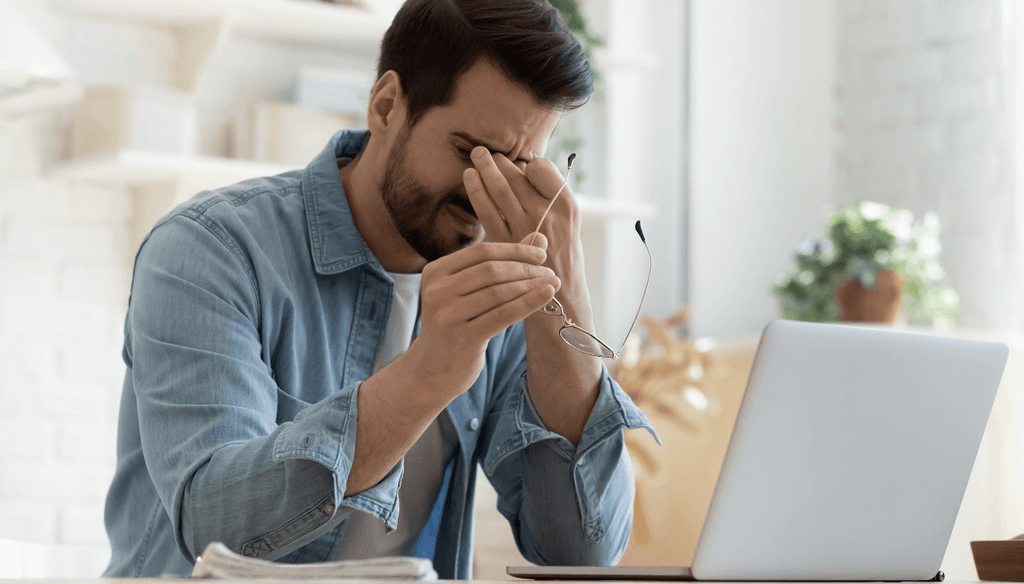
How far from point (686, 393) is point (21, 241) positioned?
1.37m

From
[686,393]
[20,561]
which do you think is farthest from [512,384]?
[686,393]

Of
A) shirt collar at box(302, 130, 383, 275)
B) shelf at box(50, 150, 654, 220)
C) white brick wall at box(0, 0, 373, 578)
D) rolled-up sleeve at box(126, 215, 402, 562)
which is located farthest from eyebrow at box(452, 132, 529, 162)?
white brick wall at box(0, 0, 373, 578)

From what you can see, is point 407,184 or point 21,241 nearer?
point 407,184

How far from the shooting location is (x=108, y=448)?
6.35 feet

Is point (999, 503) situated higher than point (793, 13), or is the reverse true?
point (793, 13)

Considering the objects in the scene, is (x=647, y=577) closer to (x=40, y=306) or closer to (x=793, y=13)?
(x=40, y=306)

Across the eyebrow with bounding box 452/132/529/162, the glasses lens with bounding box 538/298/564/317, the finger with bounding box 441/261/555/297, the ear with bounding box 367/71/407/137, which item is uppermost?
the ear with bounding box 367/71/407/137

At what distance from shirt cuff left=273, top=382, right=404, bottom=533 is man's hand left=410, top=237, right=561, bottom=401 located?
0.26 feet

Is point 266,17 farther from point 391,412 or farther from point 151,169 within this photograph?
point 391,412

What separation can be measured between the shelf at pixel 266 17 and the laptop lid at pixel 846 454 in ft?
4.90

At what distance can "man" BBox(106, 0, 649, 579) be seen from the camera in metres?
0.83

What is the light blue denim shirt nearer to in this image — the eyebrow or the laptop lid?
the eyebrow

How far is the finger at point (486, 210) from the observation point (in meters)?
1.07

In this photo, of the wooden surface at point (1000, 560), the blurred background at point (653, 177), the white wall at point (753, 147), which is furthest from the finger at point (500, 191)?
the white wall at point (753, 147)
